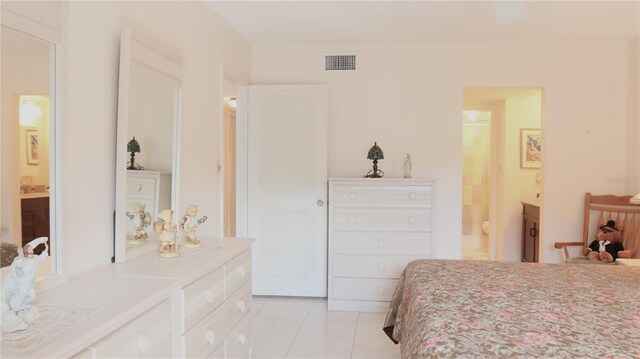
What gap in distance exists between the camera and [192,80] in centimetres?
274

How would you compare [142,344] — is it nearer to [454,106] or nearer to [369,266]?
[369,266]

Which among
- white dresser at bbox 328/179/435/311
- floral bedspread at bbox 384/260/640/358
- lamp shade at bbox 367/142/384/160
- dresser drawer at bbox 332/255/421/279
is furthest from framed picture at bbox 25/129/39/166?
lamp shade at bbox 367/142/384/160

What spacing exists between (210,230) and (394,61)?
87.9 inches

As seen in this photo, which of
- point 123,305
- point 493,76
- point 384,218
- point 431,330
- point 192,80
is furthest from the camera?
point 493,76

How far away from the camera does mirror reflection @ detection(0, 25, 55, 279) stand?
1.38 m

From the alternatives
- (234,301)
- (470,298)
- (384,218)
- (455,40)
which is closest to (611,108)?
(455,40)

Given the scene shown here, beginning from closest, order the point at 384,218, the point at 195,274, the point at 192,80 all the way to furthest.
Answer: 1. the point at 195,274
2. the point at 192,80
3. the point at 384,218

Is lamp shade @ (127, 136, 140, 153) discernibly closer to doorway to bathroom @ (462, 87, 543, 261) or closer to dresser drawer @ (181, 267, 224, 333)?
dresser drawer @ (181, 267, 224, 333)

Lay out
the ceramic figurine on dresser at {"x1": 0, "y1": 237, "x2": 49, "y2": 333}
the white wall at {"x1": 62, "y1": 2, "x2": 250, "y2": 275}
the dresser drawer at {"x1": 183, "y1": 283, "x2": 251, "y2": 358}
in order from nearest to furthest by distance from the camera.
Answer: the ceramic figurine on dresser at {"x1": 0, "y1": 237, "x2": 49, "y2": 333} → the white wall at {"x1": 62, "y1": 2, "x2": 250, "y2": 275} → the dresser drawer at {"x1": 183, "y1": 283, "x2": 251, "y2": 358}

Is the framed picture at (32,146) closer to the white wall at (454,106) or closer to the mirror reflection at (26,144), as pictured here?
the mirror reflection at (26,144)

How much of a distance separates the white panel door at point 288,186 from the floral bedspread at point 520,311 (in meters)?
1.53

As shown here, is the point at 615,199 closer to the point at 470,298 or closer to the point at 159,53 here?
the point at 470,298

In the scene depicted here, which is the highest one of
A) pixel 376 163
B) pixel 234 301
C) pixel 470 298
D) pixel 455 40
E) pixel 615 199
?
pixel 455 40

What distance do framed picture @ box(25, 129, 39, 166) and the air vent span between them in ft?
9.44
